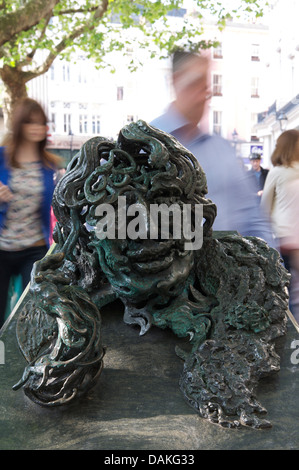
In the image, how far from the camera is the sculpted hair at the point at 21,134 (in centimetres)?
272

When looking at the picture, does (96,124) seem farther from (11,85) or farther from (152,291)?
(152,291)

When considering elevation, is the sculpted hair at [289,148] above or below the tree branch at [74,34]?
below

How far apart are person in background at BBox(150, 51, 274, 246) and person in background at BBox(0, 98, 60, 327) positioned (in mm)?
632

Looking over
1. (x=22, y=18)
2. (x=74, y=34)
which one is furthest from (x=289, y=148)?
(x=74, y=34)

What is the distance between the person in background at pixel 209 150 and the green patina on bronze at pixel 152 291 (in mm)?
701

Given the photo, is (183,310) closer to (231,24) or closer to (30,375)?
(30,375)

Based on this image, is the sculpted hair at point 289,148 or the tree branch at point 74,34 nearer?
the sculpted hair at point 289,148

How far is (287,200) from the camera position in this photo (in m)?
3.11

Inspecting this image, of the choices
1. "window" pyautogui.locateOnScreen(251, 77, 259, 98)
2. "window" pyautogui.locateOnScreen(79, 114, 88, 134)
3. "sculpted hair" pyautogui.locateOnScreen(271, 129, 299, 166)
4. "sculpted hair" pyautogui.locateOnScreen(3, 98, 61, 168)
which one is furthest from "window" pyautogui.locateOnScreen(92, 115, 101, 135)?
"sculpted hair" pyautogui.locateOnScreen(3, 98, 61, 168)

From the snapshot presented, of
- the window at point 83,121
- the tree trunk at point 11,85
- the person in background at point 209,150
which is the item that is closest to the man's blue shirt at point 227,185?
the person in background at point 209,150

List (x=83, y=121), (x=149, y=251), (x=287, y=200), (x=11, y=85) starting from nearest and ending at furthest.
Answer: (x=149, y=251) → (x=287, y=200) → (x=11, y=85) → (x=83, y=121)

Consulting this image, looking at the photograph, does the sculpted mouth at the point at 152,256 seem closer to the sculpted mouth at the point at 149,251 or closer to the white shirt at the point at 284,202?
the sculpted mouth at the point at 149,251

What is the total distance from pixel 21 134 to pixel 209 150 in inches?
38.0
